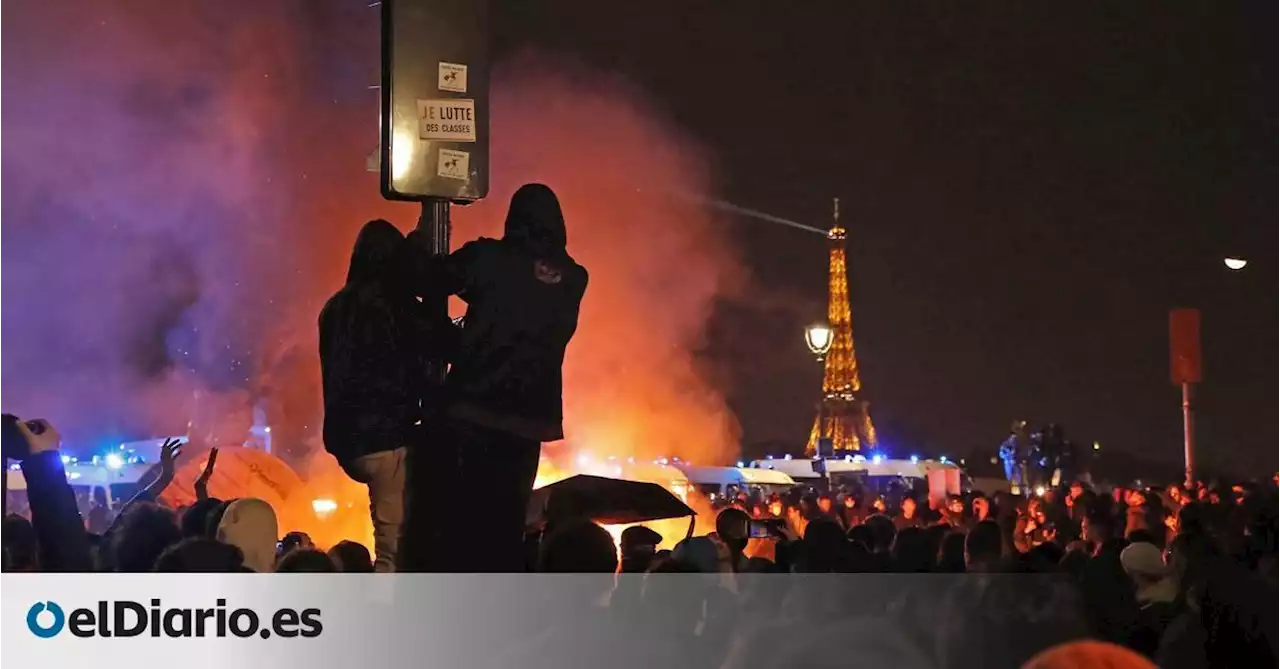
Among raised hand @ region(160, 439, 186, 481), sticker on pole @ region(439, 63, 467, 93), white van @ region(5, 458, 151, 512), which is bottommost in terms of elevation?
white van @ region(5, 458, 151, 512)

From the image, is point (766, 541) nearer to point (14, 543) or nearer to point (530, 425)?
point (530, 425)

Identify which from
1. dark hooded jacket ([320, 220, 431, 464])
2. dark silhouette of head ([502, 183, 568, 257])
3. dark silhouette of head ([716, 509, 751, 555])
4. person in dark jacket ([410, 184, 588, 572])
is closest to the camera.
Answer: dark hooded jacket ([320, 220, 431, 464])

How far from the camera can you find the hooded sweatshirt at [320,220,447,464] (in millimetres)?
4797

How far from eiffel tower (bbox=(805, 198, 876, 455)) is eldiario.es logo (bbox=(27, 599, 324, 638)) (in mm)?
67152

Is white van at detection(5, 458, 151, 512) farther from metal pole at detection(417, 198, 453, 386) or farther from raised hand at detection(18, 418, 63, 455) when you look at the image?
raised hand at detection(18, 418, 63, 455)

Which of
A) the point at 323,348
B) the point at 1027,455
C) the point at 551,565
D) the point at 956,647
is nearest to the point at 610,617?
the point at 551,565

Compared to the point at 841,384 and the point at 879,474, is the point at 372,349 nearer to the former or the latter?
the point at 879,474

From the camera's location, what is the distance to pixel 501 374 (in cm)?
490

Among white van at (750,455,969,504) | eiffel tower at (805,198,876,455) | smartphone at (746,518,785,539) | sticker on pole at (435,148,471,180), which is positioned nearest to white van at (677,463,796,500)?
white van at (750,455,969,504)

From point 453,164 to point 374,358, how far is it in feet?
2.59

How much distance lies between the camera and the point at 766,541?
6.63m

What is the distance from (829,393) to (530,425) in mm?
67718

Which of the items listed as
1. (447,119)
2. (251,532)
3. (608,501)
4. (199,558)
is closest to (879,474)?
(608,501)

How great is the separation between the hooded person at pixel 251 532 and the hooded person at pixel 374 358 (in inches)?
27.6
